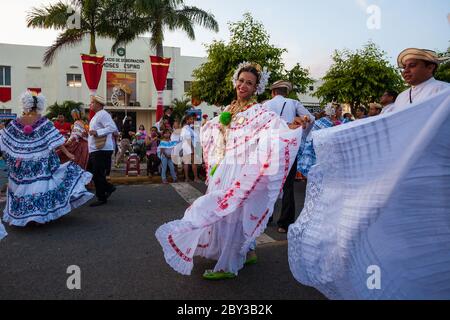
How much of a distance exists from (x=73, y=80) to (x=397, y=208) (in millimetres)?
33868

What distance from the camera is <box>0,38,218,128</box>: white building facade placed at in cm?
3141

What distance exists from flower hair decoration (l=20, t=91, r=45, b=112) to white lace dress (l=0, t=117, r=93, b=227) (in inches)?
7.8

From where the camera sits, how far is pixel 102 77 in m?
32.9

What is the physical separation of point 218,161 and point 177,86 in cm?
3268

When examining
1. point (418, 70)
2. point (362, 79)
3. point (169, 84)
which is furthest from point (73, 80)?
point (418, 70)

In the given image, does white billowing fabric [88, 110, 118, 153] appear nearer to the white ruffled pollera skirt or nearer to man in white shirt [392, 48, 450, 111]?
the white ruffled pollera skirt

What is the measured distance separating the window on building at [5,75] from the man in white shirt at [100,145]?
29.3 metres

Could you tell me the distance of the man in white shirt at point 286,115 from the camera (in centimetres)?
491

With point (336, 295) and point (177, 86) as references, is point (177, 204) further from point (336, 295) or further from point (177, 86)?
point (177, 86)

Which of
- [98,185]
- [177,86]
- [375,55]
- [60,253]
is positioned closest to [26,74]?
[177,86]

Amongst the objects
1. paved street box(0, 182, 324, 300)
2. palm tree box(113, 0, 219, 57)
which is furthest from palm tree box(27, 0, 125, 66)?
paved street box(0, 182, 324, 300)

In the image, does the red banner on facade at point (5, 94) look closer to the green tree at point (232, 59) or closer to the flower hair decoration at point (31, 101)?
the green tree at point (232, 59)

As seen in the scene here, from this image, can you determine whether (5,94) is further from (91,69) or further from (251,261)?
(251,261)
